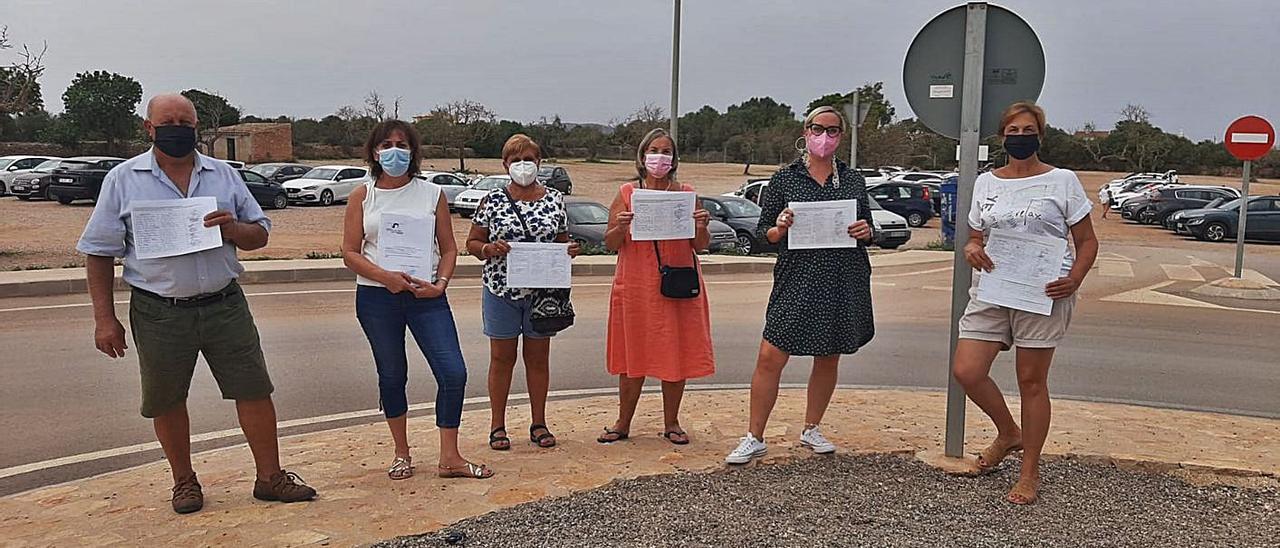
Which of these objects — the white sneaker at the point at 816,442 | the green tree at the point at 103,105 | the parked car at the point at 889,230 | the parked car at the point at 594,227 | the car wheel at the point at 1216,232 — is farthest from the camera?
the green tree at the point at 103,105

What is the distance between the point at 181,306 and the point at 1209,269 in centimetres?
2090

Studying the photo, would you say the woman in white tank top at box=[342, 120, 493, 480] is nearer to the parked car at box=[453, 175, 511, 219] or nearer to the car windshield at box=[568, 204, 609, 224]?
the car windshield at box=[568, 204, 609, 224]

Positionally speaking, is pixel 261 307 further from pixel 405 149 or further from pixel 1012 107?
pixel 1012 107

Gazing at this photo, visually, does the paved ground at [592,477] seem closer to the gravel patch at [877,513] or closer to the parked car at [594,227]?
the gravel patch at [877,513]

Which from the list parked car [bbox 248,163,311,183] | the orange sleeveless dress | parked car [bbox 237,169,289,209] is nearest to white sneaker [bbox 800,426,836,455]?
the orange sleeveless dress

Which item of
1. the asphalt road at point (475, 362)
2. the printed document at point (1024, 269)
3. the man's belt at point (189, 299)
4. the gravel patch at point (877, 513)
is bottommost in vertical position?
the asphalt road at point (475, 362)

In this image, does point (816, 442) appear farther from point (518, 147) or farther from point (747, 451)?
point (518, 147)

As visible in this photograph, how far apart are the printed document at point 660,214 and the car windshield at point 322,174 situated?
31.5 metres

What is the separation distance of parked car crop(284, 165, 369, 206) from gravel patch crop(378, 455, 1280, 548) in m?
30.5

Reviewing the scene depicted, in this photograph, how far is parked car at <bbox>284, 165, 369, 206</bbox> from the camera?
112 ft

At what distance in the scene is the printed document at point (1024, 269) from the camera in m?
4.74

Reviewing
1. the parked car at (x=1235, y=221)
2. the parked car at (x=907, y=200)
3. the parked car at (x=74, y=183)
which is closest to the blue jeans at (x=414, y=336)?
the parked car at (x=74, y=183)

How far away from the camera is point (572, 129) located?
85875 mm

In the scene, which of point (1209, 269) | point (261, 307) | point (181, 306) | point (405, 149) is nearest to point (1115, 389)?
point (405, 149)
